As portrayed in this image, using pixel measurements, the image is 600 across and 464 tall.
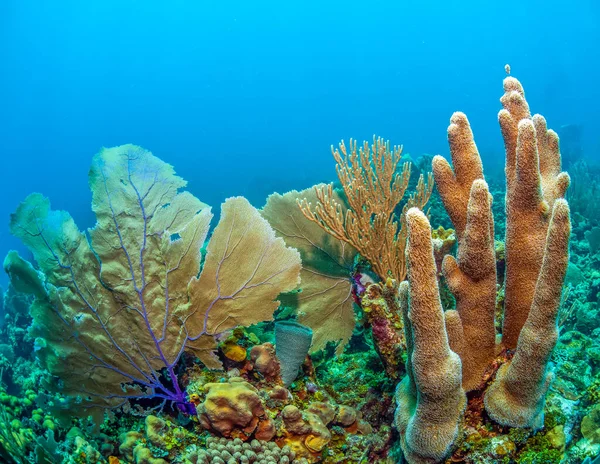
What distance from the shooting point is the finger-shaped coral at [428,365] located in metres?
1.75

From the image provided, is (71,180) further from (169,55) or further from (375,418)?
(375,418)

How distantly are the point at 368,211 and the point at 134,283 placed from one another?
263 cm

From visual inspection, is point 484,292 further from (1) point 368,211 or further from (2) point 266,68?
(2) point 266,68

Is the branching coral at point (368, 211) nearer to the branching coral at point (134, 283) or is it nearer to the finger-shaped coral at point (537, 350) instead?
the branching coral at point (134, 283)

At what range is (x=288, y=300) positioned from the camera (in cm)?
486

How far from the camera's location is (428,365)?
1886mm

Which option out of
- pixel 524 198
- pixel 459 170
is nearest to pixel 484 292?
pixel 524 198

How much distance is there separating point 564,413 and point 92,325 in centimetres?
369

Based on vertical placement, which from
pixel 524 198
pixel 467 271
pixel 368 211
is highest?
pixel 368 211

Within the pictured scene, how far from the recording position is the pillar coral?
1802 mm

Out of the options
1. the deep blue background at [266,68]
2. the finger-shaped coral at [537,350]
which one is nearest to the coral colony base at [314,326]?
the finger-shaped coral at [537,350]

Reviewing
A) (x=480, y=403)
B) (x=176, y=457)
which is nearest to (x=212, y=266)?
(x=176, y=457)

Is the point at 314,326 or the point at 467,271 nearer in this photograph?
the point at 467,271

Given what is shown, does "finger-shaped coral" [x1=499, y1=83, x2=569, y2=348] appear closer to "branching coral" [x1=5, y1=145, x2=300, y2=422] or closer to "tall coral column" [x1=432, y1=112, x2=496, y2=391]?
"tall coral column" [x1=432, y1=112, x2=496, y2=391]
